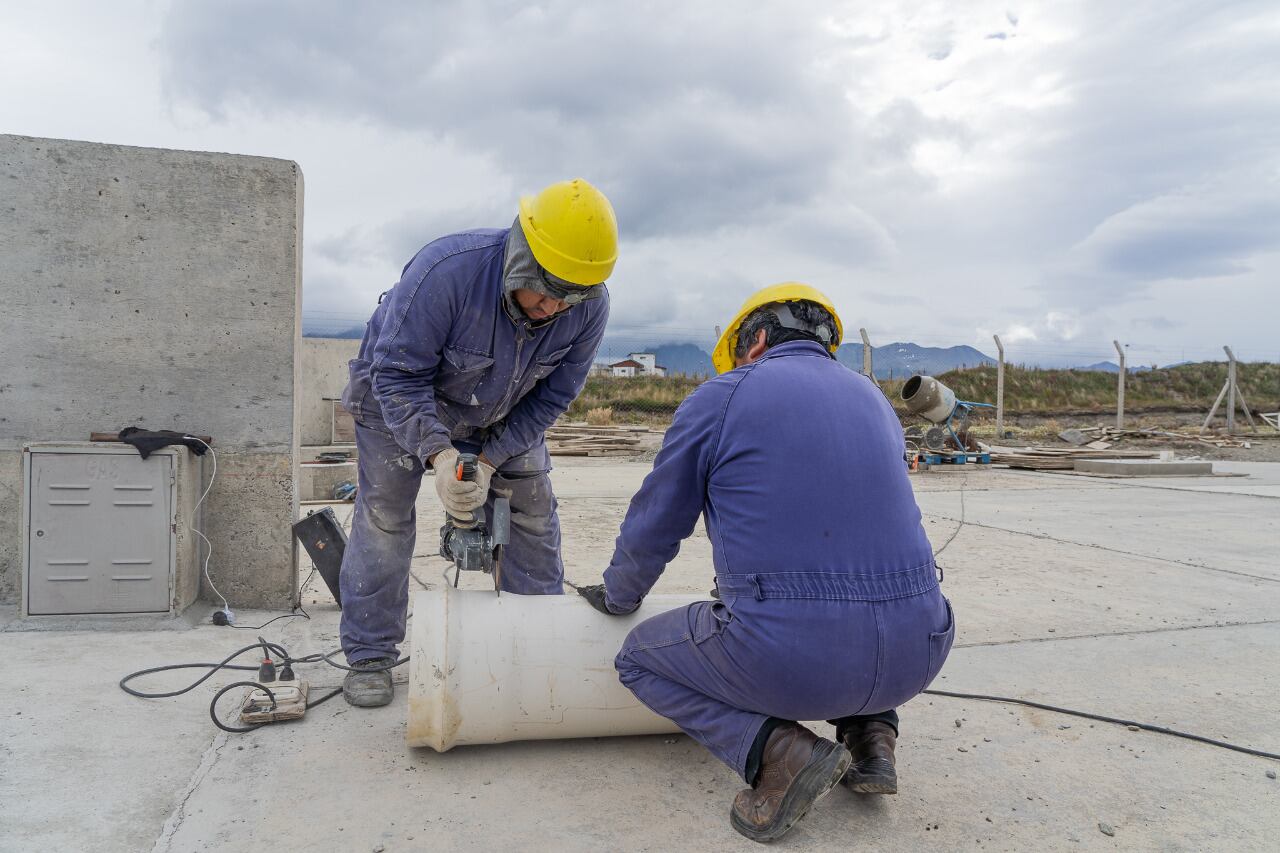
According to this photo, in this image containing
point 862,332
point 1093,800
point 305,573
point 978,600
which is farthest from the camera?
point 862,332

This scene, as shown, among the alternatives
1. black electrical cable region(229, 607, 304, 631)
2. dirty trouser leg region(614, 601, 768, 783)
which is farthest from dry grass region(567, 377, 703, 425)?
dirty trouser leg region(614, 601, 768, 783)

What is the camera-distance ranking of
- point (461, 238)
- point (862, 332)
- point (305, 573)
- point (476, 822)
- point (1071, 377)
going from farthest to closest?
point (1071, 377) → point (862, 332) → point (305, 573) → point (461, 238) → point (476, 822)

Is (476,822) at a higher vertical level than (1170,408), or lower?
lower

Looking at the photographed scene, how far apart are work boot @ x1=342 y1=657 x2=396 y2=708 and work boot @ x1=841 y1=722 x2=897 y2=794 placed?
1.52 metres

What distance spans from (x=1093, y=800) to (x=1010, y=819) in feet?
0.92

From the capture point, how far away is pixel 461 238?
283cm

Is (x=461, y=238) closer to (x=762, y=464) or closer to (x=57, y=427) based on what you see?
(x=762, y=464)

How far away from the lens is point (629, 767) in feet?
7.52

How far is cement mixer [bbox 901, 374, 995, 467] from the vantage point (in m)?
11.6

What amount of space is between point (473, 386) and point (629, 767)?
143 cm

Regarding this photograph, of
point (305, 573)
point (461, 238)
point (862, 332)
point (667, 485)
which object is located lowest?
point (305, 573)

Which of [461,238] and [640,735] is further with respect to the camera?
[461,238]

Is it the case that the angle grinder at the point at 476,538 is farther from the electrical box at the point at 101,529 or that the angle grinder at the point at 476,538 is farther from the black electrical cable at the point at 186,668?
the electrical box at the point at 101,529

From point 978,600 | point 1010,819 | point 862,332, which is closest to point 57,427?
point 1010,819
